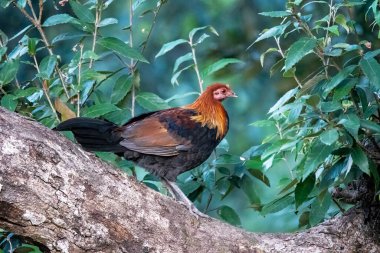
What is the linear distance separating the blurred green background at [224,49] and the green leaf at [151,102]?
3.14 m

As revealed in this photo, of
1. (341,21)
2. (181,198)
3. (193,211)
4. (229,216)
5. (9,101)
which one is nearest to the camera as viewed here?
(341,21)

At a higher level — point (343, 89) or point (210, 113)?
point (343, 89)

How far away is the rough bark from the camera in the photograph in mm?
3422

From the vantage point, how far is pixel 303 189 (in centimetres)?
409

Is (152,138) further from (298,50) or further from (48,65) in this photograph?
(298,50)

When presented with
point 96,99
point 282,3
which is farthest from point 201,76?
point 282,3

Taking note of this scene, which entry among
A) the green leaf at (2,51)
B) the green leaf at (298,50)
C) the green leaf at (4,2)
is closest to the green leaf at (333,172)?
the green leaf at (298,50)

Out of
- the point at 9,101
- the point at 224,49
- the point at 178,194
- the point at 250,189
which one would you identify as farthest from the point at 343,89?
the point at 224,49

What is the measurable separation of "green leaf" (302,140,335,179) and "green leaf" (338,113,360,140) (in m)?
0.15

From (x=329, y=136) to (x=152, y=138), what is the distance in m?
1.44

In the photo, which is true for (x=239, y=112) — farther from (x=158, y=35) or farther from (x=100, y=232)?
(x=100, y=232)

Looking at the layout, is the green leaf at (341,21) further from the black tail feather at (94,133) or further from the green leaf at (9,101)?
the green leaf at (9,101)

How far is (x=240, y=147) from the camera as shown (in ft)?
28.1

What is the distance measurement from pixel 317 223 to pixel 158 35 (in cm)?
458
